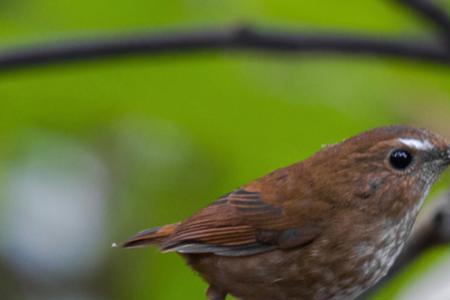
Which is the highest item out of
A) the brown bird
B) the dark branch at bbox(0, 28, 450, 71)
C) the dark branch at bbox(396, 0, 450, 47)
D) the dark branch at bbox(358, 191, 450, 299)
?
the dark branch at bbox(0, 28, 450, 71)

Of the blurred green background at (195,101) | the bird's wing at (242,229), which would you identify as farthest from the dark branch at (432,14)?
the bird's wing at (242,229)

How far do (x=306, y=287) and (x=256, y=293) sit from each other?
9.2 inches

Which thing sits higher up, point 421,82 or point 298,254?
point 421,82

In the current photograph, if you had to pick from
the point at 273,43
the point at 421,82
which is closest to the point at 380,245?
the point at 273,43

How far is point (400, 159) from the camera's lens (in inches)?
185

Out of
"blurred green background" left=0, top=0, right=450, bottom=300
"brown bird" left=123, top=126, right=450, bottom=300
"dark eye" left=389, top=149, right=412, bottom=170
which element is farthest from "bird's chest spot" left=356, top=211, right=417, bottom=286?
"blurred green background" left=0, top=0, right=450, bottom=300

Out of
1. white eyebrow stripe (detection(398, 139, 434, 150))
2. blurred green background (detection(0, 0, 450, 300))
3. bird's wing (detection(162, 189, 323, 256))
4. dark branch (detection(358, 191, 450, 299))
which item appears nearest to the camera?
white eyebrow stripe (detection(398, 139, 434, 150))

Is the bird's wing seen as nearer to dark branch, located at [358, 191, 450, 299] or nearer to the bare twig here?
dark branch, located at [358, 191, 450, 299]

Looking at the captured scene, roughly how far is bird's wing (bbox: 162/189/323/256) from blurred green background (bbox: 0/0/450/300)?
0.47 metres

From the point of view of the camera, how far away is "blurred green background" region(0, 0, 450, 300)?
210 inches

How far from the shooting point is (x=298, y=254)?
468 cm

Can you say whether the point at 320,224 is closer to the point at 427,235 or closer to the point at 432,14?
the point at 427,235

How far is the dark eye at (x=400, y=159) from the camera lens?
15.3ft

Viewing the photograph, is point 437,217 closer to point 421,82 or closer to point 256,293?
point 256,293
